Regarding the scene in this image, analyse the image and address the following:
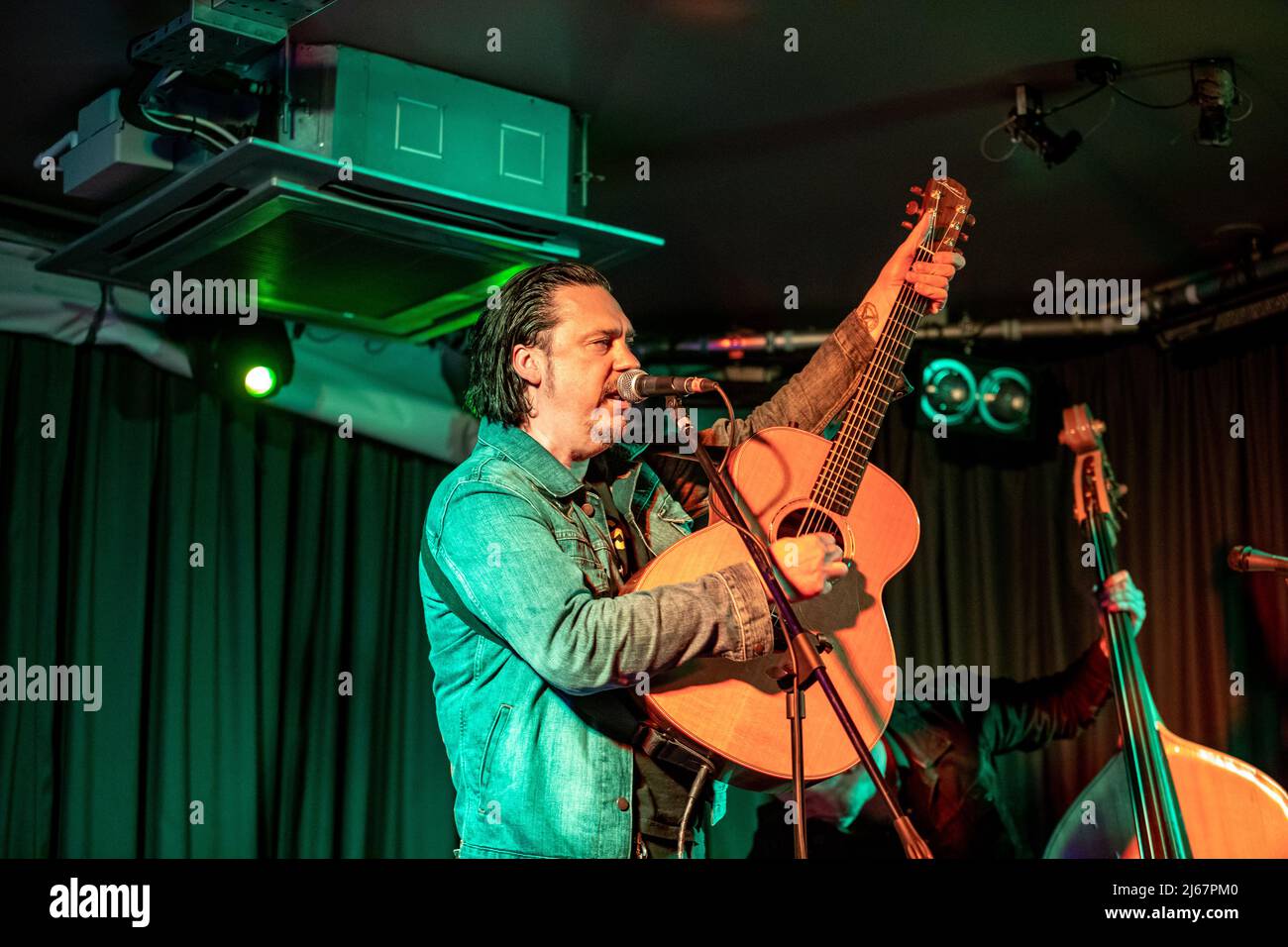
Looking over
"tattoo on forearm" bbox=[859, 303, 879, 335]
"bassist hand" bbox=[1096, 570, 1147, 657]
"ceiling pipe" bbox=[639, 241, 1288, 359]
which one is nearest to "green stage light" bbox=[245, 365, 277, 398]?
"ceiling pipe" bbox=[639, 241, 1288, 359]

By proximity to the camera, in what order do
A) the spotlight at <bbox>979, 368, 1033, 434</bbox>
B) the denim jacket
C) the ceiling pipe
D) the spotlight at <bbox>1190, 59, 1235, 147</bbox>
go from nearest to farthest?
the denim jacket → the spotlight at <bbox>1190, 59, 1235, 147</bbox> → the ceiling pipe → the spotlight at <bbox>979, 368, 1033, 434</bbox>

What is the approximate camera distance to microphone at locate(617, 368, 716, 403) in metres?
2.52

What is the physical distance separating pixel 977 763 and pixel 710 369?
7.57ft

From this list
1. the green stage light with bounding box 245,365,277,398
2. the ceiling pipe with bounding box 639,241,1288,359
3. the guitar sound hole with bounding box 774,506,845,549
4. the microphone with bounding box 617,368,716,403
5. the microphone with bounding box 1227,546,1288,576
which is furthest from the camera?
the ceiling pipe with bounding box 639,241,1288,359

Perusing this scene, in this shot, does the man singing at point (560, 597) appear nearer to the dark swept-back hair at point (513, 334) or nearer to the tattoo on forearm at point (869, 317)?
the dark swept-back hair at point (513, 334)

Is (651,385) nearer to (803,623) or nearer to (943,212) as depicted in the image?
(803,623)

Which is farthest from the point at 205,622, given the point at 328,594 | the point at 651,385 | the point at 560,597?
the point at 560,597

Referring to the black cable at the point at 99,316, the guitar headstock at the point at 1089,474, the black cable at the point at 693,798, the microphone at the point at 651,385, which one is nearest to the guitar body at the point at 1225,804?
the guitar headstock at the point at 1089,474

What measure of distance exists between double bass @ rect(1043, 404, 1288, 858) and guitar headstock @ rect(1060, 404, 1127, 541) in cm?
55

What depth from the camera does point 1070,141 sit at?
4754mm

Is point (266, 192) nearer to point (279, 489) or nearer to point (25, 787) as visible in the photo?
point (279, 489)

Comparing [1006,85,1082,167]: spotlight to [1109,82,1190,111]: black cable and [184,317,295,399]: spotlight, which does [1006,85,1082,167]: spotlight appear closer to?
[1109,82,1190,111]: black cable

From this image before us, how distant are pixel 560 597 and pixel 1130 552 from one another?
5.36 meters

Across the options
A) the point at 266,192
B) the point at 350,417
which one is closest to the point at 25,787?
the point at 350,417
